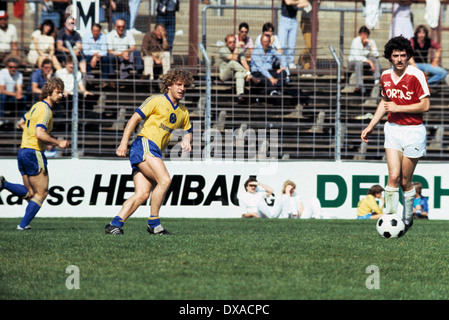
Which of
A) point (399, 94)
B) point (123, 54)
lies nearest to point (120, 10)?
point (123, 54)

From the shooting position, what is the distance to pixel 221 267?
7.19m

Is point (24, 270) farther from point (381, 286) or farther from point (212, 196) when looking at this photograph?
point (212, 196)

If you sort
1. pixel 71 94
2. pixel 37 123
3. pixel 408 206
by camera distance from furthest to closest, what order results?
pixel 71 94, pixel 37 123, pixel 408 206

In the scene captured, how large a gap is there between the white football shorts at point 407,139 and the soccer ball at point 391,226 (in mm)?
848

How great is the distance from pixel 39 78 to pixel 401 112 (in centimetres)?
1029

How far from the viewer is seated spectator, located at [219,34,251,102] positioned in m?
18.8

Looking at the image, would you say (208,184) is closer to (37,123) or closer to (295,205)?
(295,205)

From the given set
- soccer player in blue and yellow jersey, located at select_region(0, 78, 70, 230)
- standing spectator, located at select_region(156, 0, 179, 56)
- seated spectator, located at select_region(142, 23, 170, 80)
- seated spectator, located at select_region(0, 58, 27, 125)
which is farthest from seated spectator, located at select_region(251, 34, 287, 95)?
soccer player in blue and yellow jersey, located at select_region(0, 78, 70, 230)

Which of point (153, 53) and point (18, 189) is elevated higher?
point (153, 53)

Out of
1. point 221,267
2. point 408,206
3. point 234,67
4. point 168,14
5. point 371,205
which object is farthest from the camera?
point 168,14

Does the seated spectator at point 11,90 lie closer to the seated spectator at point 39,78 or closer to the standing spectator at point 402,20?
the seated spectator at point 39,78

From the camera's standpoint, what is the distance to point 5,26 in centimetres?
2036

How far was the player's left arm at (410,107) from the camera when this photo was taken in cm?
1017
